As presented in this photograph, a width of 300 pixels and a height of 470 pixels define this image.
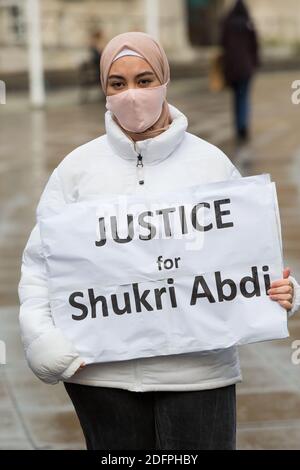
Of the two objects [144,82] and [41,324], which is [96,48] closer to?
[144,82]

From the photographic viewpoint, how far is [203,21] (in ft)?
161

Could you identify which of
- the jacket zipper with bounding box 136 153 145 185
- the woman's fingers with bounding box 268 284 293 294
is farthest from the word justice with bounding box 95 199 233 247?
the woman's fingers with bounding box 268 284 293 294

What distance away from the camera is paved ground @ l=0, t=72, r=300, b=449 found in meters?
6.02

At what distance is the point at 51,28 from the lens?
1588 inches

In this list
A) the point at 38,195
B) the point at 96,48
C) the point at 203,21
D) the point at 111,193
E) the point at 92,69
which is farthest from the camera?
the point at 203,21

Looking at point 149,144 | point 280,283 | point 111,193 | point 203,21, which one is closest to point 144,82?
point 149,144

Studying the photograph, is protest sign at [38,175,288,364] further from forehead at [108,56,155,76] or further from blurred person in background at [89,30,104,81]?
blurred person in background at [89,30,104,81]

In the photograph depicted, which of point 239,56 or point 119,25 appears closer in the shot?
point 239,56

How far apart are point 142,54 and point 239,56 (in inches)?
603

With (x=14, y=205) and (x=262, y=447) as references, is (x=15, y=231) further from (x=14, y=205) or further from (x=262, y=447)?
(x=262, y=447)

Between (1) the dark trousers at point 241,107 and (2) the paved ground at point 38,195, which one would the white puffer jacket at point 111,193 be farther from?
(1) the dark trousers at point 241,107

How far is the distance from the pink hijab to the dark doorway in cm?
4490

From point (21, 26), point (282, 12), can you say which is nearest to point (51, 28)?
point (21, 26)

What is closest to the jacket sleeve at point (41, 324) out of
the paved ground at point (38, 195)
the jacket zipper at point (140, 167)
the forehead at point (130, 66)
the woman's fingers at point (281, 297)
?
the jacket zipper at point (140, 167)
